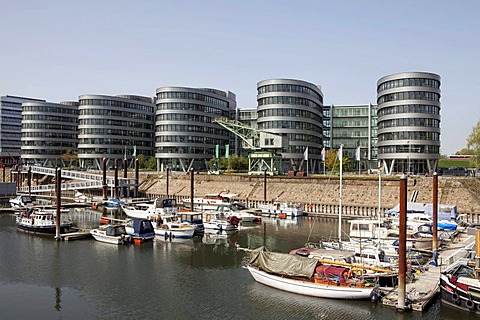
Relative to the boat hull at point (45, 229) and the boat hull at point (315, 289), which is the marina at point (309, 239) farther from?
the boat hull at point (45, 229)

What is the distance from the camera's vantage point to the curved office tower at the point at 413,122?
10856 cm

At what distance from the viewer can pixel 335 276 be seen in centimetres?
3269

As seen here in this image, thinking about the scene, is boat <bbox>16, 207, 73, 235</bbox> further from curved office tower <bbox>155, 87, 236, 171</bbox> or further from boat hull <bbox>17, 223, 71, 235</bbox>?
curved office tower <bbox>155, 87, 236, 171</bbox>

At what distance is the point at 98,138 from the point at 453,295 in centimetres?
14132

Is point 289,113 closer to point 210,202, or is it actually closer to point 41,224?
point 210,202

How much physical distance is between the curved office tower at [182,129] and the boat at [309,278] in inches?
4251

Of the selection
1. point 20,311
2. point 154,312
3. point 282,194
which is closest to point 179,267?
point 154,312

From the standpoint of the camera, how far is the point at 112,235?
5297 centimetres

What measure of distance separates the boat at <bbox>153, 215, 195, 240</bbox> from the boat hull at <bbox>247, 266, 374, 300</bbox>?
21.4 m

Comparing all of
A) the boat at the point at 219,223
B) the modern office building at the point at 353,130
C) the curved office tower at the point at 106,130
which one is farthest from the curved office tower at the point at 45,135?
the boat at the point at 219,223

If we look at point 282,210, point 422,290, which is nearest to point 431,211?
point 282,210

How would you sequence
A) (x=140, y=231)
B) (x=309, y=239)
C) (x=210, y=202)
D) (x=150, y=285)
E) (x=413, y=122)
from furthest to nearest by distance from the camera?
(x=413, y=122), (x=210, y=202), (x=309, y=239), (x=140, y=231), (x=150, y=285)

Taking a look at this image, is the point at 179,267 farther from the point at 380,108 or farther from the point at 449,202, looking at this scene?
the point at 380,108

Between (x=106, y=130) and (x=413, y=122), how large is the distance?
10045 cm
